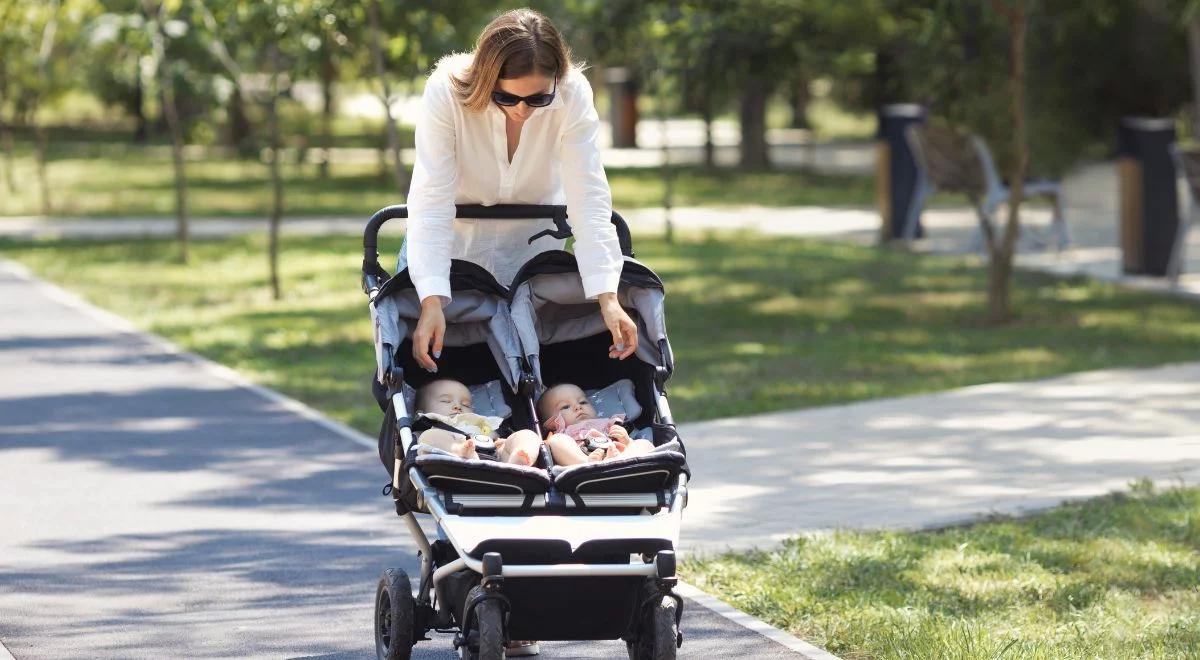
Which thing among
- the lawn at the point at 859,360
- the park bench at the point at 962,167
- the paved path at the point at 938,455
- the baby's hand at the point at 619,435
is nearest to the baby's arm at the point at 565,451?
the baby's hand at the point at 619,435

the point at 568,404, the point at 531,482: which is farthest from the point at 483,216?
the point at 531,482

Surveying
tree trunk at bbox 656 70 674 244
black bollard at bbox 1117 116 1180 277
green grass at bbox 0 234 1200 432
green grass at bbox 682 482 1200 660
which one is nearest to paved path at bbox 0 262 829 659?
green grass at bbox 682 482 1200 660

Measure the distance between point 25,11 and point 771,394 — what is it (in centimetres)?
1633

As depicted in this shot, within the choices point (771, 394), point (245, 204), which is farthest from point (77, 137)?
point (771, 394)

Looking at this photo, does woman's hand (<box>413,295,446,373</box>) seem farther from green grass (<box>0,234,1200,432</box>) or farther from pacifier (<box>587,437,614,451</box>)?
green grass (<box>0,234,1200,432</box>)

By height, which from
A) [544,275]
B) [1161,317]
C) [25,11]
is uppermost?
[25,11]

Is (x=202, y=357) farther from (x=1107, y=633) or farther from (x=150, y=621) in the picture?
(x=1107, y=633)

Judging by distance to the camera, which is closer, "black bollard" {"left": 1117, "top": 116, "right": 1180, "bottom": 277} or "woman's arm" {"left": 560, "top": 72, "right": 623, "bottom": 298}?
"woman's arm" {"left": 560, "top": 72, "right": 623, "bottom": 298}

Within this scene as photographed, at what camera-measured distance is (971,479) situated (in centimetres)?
837

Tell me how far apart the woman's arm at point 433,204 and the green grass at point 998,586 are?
1.77 m

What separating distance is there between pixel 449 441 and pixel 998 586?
7.57ft

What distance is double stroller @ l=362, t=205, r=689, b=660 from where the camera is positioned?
4.82 meters

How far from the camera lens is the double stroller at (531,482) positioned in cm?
482

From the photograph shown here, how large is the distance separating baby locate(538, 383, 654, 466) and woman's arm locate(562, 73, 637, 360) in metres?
0.19
